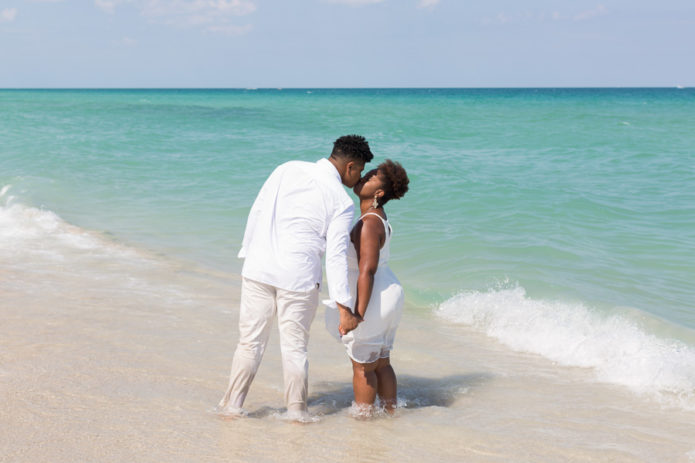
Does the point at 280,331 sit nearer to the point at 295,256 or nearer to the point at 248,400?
the point at 295,256

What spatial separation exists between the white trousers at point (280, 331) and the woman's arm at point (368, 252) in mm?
271

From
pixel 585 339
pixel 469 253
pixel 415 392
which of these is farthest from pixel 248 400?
pixel 469 253

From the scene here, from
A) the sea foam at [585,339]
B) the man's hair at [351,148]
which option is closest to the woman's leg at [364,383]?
the man's hair at [351,148]

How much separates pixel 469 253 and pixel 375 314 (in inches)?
210

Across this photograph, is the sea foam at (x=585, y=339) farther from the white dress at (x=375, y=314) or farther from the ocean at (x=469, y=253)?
the white dress at (x=375, y=314)

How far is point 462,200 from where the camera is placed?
1288 cm

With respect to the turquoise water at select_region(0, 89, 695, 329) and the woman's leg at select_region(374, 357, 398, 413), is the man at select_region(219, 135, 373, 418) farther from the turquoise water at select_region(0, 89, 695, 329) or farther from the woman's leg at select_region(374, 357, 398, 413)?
the turquoise water at select_region(0, 89, 695, 329)

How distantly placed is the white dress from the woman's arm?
7 cm

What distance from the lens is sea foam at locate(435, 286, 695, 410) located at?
17.0ft

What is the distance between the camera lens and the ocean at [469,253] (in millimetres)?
5348

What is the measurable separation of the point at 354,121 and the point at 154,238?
2767 cm

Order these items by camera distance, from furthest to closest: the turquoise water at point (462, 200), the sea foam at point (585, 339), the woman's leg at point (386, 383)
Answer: the turquoise water at point (462, 200) → the sea foam at point (585, 339) → the woman's leg at point (386, 383)

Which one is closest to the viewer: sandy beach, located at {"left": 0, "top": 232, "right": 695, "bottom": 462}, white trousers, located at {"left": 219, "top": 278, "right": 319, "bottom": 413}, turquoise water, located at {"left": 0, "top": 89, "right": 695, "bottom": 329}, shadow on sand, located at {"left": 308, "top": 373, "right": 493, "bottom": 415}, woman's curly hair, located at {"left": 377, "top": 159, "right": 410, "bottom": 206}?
sandy beach, located at {"left": 0, "top": 232, "right": 695, "bottom": 462}

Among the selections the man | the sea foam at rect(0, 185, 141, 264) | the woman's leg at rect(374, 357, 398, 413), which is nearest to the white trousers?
the man
